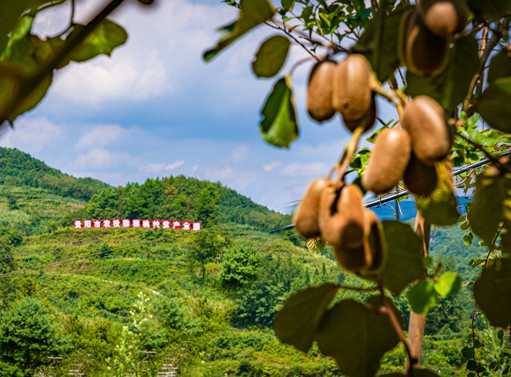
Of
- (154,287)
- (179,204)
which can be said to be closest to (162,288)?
(154,287)

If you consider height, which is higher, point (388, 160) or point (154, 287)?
point (154, 287)

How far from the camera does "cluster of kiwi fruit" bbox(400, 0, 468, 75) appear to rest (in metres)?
0.22

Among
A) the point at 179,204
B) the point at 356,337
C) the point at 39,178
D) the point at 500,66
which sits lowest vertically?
the point at 356,337

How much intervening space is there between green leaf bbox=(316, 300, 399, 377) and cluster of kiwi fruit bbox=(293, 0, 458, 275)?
57 millimetres

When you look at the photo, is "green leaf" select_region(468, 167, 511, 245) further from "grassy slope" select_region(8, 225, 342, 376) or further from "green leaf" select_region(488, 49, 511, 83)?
"grassy slope" select_region(8, 225, 342, 376)

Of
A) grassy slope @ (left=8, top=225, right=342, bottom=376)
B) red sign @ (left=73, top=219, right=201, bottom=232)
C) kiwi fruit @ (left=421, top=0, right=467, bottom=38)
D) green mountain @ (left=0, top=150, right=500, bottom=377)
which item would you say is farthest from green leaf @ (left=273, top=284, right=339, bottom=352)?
red sign @ (left=73, top=219, right=201, bottom=232)

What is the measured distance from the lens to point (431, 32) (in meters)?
0.22

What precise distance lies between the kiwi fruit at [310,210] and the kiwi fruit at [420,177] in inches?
1.2

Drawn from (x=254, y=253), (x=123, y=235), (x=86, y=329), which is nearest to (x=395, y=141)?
(x=86, y=329)

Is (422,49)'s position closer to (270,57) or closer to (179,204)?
(270,57)

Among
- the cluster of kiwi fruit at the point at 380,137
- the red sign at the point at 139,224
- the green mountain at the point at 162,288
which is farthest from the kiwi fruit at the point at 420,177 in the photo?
the red sign at the point at 139,224

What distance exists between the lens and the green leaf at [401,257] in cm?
27

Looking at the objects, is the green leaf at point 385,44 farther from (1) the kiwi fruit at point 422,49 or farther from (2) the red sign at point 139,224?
(2) the red sign at point 139,224

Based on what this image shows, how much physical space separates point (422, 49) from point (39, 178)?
28901mm
